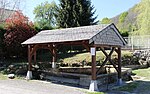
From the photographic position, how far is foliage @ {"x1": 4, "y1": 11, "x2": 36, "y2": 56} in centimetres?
1981

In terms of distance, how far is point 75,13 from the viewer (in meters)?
28.8

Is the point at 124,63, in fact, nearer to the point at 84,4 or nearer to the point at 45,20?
the point at 84,4

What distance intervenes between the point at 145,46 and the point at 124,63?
255 inches

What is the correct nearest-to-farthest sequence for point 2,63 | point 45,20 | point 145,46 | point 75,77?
point 75,77 → point 2,63 → point 145,46 → point 45,20

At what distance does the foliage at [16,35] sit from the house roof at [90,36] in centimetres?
468

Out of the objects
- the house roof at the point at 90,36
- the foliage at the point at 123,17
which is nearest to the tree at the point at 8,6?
the house roof at the point at 90,36

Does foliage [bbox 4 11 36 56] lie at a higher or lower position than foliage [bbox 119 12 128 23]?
lower

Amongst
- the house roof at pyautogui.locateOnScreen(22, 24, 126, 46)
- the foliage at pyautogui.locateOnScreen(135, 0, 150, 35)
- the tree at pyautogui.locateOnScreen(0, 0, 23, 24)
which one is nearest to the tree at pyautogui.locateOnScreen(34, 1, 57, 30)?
the tree at pyautogui.locateOnScreen(0, 0, 23, 24)

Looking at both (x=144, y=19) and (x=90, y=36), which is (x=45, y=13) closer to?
(x=144, y=19)

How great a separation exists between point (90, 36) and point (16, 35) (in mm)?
9549

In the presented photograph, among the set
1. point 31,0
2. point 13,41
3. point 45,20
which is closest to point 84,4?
point 31,0

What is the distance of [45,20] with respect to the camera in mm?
52531

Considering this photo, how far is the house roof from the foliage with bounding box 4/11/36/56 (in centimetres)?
468

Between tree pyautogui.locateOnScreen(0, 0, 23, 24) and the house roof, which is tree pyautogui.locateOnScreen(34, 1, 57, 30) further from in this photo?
the house roof
